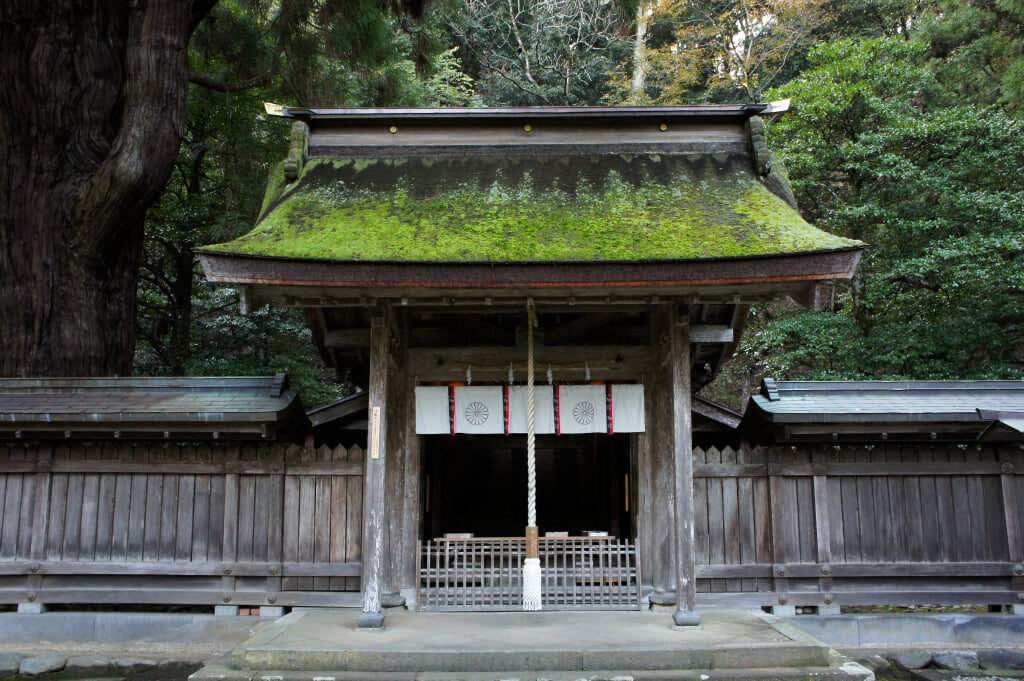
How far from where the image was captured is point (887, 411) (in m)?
7.79

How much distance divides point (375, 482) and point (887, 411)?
558cm

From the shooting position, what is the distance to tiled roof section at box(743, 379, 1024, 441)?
7.63 meters

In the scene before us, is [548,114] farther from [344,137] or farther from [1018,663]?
[1018,663]

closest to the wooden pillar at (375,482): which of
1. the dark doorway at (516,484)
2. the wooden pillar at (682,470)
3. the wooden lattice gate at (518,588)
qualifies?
the wooden lattice gate at (518,588)

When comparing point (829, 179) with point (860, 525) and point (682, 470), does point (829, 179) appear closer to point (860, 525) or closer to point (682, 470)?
point (860, 525)

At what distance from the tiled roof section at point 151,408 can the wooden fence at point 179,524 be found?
1.32 feet

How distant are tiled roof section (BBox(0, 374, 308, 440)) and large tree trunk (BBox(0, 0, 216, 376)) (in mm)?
1838

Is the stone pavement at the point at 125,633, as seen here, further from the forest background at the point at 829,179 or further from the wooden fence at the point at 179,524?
the forest background at the point at 829,179

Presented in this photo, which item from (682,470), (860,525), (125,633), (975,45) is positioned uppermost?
(975,45)

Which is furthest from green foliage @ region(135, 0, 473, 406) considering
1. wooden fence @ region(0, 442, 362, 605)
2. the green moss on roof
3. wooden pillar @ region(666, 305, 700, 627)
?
wooden pillar @ region(666, 305, 700, 627)

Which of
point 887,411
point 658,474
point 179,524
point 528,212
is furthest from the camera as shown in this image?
point 658,474

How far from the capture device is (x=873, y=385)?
852cm

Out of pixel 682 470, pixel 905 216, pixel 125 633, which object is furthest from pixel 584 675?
pixel 905 216

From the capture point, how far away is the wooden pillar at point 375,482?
7.04 meters
